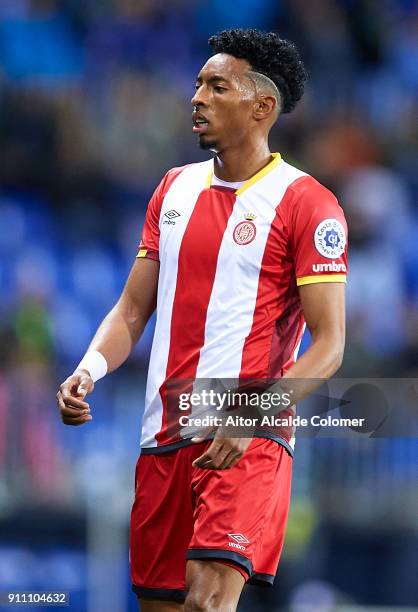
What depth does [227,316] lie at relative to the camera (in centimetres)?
408

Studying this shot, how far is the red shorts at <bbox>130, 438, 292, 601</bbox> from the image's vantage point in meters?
3.86

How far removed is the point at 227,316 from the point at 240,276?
14 centimetres

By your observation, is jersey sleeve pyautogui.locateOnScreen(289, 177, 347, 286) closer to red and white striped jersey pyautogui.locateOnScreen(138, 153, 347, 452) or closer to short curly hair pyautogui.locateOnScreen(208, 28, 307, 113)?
red and white striped jersey pyautogui.locateOnScreen(138, 153, 347, 452)

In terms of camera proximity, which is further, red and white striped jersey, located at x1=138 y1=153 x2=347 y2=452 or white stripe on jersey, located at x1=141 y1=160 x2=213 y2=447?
Result: white stripe on jersey, located at x1=141 y1=160 x2=213 y2=447

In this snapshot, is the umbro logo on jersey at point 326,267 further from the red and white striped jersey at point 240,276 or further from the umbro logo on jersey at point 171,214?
A: the umbro logo on jersey at point 171,214

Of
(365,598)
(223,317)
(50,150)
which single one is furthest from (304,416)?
(50,150)

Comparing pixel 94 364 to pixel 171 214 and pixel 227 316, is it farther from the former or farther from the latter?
pixel 171 214

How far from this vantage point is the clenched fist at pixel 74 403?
3.83 metres

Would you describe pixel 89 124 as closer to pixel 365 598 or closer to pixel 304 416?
pixel 365 598

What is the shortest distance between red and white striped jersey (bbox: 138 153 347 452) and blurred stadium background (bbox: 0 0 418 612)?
2.45m

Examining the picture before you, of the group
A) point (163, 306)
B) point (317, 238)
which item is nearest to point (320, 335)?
point (317, 238)

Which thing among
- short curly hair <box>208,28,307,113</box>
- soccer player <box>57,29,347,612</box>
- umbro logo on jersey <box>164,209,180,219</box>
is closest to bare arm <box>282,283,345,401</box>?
soccer player <box>57,29,347,612</box>

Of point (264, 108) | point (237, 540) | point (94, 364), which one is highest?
point (264, 108)

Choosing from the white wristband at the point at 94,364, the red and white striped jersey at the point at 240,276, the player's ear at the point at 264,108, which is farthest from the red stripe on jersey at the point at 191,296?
the player's ear at the point at 264,108
